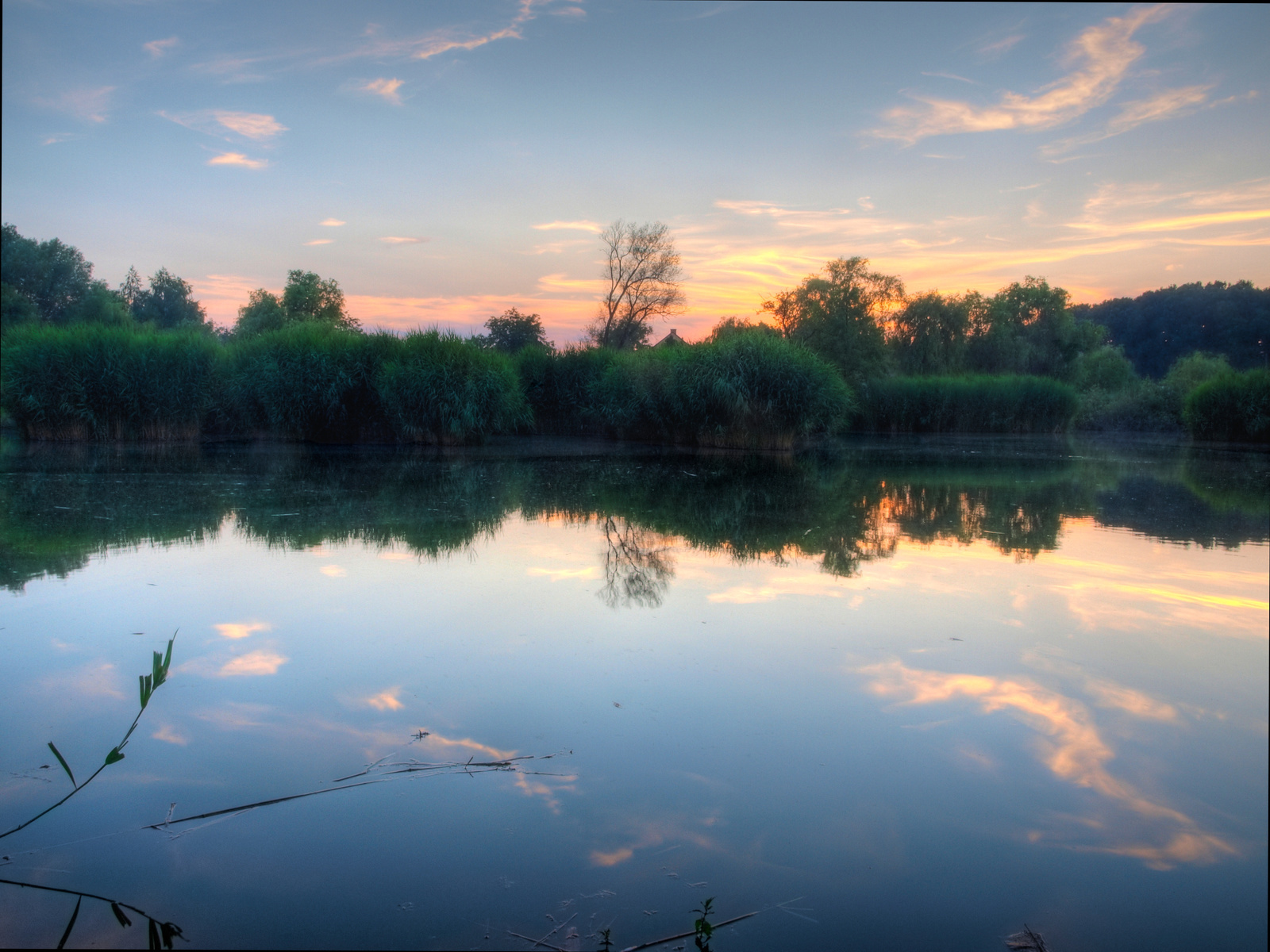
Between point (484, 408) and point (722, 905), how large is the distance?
1814cm

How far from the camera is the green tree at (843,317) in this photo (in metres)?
36.0

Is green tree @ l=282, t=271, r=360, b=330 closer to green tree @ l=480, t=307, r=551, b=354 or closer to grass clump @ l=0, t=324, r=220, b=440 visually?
green tree @ l=480, t=307, r=551, b=354

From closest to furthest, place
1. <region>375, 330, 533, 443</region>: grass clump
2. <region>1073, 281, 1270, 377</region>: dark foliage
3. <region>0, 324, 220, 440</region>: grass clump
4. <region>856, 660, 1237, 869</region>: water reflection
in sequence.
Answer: <region>856, 660, 1237, 869</region>: water reflection → <region>0, 324, 220, 440</region>: grass clump → <region>375, 330, 533, 443</region>: grass clump → <region>1073, 281, 1270, 377</region>: dark foliage

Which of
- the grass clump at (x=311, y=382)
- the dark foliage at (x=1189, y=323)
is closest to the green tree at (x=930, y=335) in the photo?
the dark foliage at (x=1189, y=323)

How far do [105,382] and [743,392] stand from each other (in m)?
15.0

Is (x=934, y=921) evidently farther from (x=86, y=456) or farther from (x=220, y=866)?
(x=86, y=456)

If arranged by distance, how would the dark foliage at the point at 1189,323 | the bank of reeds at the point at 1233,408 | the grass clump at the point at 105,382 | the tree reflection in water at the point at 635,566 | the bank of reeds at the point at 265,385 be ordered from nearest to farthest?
the tree reflection in water at the point at 635,566, the grass clump at the point at 105,382, the bank of reeds at the point at 265,385, the bank of reeds at the point at 1233,408, the dark foliage at the point at 1189,323

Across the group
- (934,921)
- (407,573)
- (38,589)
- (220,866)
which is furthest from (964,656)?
(38,589)

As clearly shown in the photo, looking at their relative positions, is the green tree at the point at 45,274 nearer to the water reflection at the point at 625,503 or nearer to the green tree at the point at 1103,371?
the water reflection at the point at 625,503

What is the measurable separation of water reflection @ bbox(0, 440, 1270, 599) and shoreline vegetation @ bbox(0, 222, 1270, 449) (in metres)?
2.94

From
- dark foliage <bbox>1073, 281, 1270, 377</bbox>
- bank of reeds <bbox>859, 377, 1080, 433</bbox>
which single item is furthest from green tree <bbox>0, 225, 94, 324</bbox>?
dark foliage <bbox>1073, 281, 1270, 377</bbox>

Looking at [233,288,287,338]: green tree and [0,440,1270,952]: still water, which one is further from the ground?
[233,288,287,338]: green tree

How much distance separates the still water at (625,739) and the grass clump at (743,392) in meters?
11.9

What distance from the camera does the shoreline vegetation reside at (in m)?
19.3
